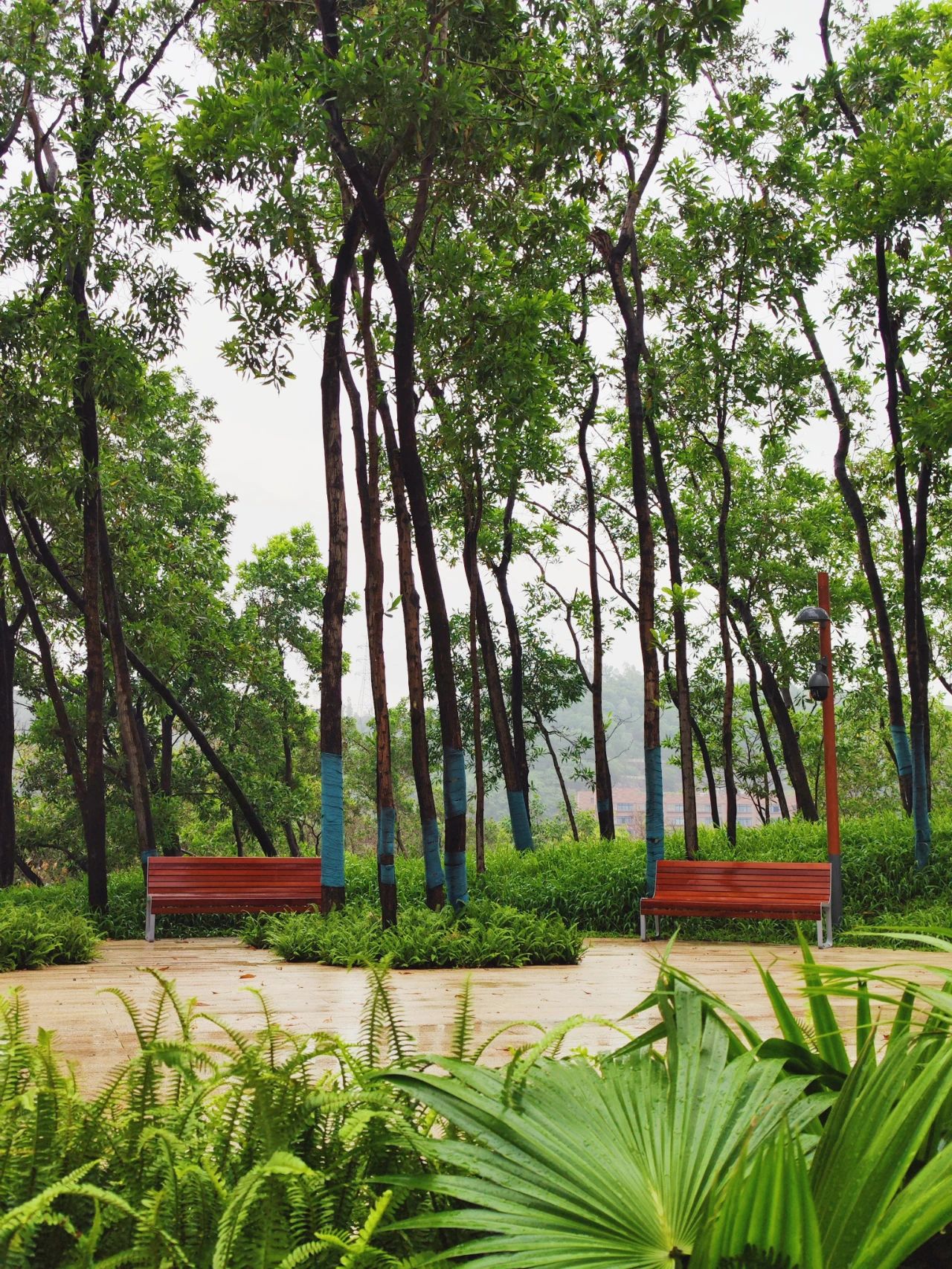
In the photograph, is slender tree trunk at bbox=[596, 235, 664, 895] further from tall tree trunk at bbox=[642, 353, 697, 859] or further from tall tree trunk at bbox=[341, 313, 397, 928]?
tall tree trunk at bbox=[341, 313, 397, 928]

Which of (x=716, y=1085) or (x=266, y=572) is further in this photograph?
(x=266, y=572)

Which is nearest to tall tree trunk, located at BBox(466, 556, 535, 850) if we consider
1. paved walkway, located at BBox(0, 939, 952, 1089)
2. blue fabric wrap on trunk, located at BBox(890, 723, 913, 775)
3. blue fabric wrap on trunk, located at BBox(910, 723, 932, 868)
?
blue fabric wrap on trunk, located at BBox(890, 723, 913, 775)

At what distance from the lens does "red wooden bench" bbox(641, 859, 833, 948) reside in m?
11.4

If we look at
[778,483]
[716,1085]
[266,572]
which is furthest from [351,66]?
[266,572]

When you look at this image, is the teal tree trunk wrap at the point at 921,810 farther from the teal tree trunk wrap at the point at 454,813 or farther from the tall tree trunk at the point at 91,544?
the tall tree trunk at the point at 91,544

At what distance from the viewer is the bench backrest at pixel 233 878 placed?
39.4 feet

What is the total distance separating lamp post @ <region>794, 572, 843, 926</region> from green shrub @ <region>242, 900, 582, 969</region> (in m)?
3.54

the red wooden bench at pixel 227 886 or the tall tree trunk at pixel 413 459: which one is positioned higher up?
the tall tree trunk at pixel 413 459

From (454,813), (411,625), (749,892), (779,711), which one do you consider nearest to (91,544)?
(411,625)

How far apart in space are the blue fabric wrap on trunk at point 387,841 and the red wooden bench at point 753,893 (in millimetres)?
2875

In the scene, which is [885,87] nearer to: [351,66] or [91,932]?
[351,66]

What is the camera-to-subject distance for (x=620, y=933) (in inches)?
537

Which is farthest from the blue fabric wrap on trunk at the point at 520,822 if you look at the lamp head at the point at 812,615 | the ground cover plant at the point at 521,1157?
the ground cover plant at the point at 521,1157

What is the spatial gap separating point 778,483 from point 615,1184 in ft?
77.0
